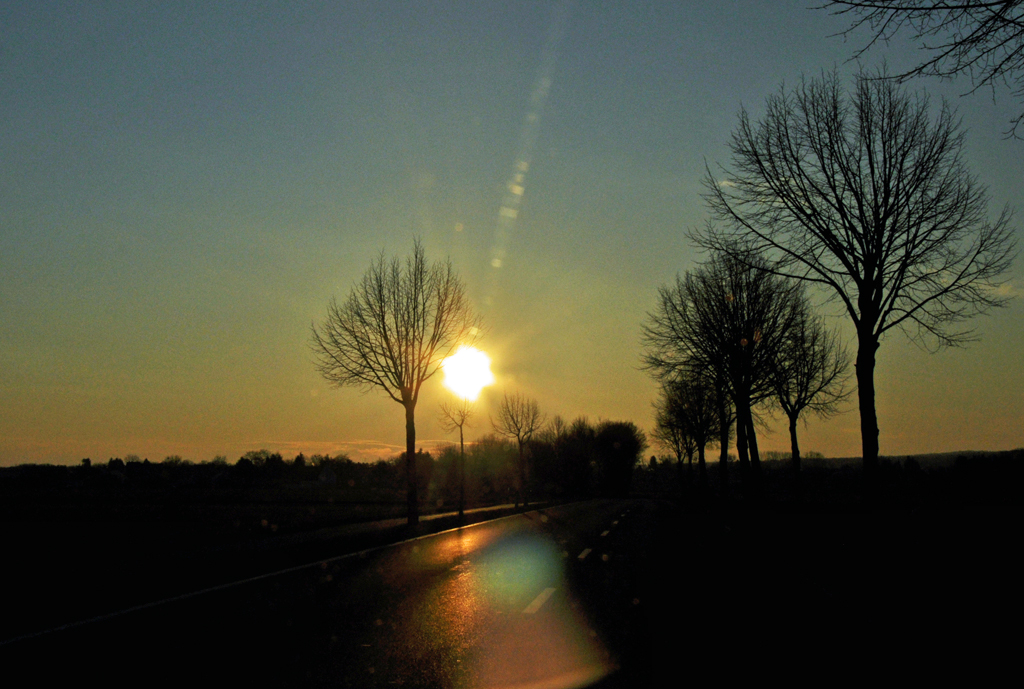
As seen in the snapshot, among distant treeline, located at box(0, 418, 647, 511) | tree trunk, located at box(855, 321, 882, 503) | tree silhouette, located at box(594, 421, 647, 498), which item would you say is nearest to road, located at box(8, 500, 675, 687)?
tree trunk, located at box(855, 321, 882, 503)

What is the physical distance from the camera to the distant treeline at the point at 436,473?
79.8 meters

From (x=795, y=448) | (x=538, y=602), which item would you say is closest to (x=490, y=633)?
(x=538, y=602)

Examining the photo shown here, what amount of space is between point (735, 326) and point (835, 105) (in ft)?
45.4

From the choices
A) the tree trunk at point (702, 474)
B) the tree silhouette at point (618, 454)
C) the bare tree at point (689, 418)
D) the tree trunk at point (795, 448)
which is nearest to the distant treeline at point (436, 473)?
the tree silhouette at point (618, 454)

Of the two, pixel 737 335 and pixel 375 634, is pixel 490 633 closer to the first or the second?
pixel 375 634

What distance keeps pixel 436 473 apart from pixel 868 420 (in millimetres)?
82120

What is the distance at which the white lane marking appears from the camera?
7.44m

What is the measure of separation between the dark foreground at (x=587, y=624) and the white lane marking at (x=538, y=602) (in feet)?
0.15

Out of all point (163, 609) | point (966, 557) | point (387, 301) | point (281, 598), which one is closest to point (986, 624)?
point (966, 557)

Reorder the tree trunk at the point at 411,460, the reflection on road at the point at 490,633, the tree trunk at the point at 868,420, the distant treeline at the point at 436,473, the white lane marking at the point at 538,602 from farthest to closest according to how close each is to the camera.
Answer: the distant treeline at the point at 436,473
the tree trunk at the point at 411,460
the tree trunk at the point at 868,420
the white lane marking at the point at 538,602
the reflection on road at the point at 490,633

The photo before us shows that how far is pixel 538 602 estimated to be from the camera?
7969 millimetres

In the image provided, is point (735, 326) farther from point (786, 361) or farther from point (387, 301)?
point (387, 301)

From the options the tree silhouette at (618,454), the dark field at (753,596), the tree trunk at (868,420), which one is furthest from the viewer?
the tree silhouette at (618,454)

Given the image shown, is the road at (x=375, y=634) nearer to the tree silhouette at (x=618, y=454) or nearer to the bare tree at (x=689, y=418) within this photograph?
the bare tree at (x=689, y=418)
